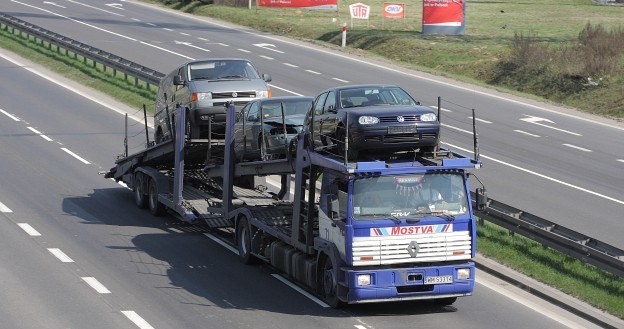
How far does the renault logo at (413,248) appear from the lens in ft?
53.2

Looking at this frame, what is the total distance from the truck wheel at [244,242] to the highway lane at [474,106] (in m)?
7.01

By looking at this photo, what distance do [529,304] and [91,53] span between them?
3155 cm

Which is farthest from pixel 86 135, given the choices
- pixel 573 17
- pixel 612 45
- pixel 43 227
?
pixel 573 17

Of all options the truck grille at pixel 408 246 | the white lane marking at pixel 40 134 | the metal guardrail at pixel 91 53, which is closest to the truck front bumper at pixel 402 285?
the truck grille at pixel 408 246

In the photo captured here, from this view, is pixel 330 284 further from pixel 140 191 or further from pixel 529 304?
pixel 140 191

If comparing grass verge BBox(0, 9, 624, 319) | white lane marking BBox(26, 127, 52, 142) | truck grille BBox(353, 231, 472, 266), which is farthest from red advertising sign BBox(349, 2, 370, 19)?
truck grille BBox(353, 231, 472, 266)

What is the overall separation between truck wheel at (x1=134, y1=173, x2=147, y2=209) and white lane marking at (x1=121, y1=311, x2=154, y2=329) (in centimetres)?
866

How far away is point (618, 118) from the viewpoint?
3872 centimetres

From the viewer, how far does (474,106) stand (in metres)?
39.1

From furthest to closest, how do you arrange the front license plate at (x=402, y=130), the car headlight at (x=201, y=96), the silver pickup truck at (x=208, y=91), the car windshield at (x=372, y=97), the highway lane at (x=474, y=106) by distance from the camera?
1. the highway lane at (x=474, y=106)
2. the car headlight at (x=201, y=96)
3. the silver pickup truck at (x=208, y=91)
4. the car windshield at (x=372, y=97)
5. the front license plate at (x=402, y=130)

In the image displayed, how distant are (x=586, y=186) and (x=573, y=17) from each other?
42.3 meters

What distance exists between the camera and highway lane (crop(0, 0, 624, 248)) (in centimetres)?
2625

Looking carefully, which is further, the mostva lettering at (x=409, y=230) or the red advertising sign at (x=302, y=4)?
the red advertising sign at (x=302, y=4)

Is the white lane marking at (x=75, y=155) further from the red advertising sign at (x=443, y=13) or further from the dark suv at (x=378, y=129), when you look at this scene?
the red advertising sign at (x=443, y=13)
